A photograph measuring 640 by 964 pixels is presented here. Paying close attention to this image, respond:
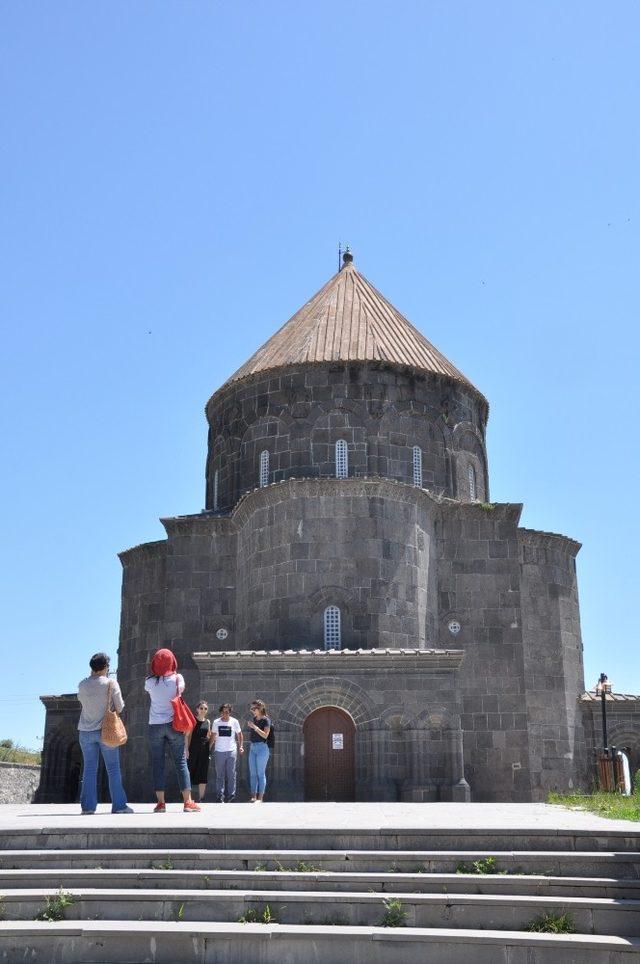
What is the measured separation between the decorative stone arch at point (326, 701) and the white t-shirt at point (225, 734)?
4.38 meters

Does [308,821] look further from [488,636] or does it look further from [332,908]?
[488,636]

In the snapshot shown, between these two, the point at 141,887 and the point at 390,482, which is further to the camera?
the point at 390,482

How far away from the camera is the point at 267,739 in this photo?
608 inches

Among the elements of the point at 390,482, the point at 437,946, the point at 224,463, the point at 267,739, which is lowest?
the point at 437,946

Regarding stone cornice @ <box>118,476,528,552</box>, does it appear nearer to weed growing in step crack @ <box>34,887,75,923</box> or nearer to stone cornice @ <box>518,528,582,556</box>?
stone cornice @ <box>518,528,582,556</box>

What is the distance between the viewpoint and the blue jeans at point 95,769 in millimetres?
11188

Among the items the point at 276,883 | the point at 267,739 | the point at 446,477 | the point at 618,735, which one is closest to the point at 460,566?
the point at 446,477

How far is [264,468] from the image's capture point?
26.7 meters

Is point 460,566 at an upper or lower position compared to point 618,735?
upper

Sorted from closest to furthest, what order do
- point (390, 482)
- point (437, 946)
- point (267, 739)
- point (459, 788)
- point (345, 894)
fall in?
point (437, 946)
point (345, 894)
point (267, 739)
point (459, 788)
point (390, 482)

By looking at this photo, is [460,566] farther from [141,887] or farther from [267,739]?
[141,887]

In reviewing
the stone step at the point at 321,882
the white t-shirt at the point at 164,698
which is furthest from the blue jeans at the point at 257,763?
the stone step at the point at 321,882

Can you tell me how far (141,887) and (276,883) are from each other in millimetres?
1186

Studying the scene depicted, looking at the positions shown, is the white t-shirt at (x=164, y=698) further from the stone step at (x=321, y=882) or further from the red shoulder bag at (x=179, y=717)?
the stone step at (x=321, y=882)
